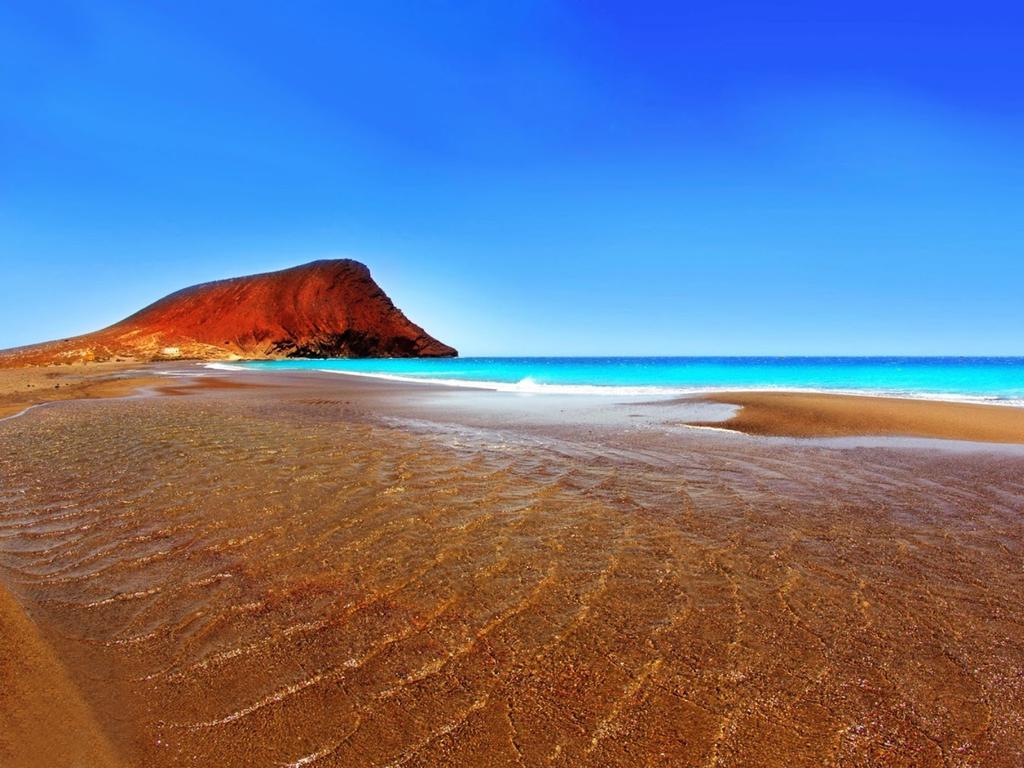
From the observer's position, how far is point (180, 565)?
4.53 m

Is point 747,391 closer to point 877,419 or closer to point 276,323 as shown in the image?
point 877,419

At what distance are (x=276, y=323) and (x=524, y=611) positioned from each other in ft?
386

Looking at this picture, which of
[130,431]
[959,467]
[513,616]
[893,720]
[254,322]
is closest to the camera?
[893,720]

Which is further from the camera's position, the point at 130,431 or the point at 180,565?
the point at 130,431

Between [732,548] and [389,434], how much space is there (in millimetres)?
8358

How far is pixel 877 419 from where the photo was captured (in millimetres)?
14586

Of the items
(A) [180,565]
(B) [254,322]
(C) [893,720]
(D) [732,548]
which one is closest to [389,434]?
(A) [180,565]

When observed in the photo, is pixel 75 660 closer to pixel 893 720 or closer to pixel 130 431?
pixel 893 720

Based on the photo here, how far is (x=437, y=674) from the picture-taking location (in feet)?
9.66

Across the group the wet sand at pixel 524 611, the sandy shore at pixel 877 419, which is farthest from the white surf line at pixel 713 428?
the wet sand at pixel 524 611

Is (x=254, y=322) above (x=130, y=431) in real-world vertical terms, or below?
above

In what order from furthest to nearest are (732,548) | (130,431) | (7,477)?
(130,431)
(7,477)
(732,548)

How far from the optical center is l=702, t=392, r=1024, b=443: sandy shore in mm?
12586

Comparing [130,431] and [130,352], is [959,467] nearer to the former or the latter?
[130,431]
